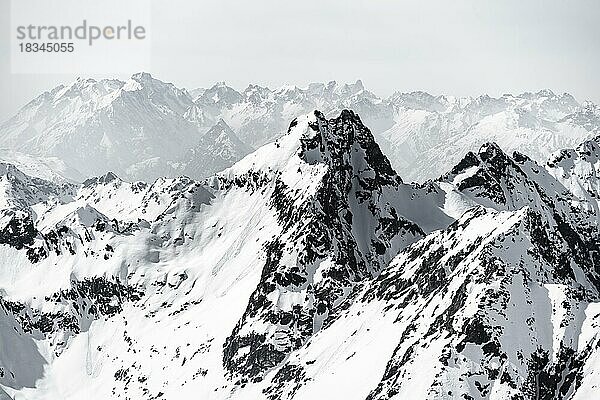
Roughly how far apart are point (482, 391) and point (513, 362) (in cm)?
772

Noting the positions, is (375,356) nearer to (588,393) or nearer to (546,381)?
(546,381)

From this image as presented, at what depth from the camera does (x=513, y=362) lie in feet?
356

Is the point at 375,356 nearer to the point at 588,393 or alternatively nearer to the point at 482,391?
the point at 482,391

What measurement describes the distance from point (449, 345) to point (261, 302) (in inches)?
2810

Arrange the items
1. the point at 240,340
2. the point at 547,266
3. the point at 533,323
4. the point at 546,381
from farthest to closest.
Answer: the point at 240,340, the point at 547,266, the point at 533,323, the point at 546,381

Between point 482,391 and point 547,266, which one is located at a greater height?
point 547,266

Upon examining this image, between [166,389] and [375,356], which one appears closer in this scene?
[375,356]

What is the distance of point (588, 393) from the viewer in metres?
98.2

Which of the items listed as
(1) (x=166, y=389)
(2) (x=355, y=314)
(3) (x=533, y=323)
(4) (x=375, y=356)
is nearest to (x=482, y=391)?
(3) (x=533, y=323)

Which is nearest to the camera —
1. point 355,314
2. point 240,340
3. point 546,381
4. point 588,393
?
point 588,393

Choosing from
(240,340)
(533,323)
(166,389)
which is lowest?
(166,389)

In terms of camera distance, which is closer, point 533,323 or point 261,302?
point 533,323

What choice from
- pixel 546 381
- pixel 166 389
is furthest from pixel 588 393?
pixel 166 389

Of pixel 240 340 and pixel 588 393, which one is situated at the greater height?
pixel 588 393
